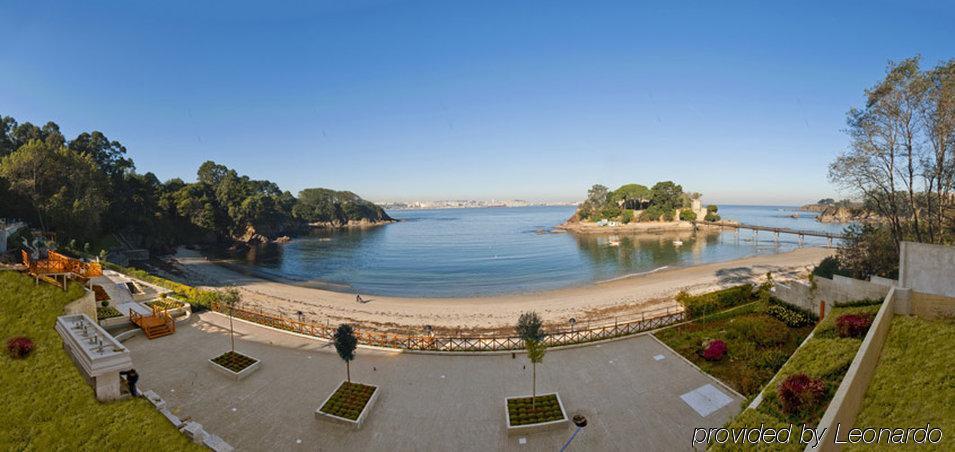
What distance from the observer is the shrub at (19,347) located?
11625 mm

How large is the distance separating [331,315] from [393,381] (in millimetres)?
18383

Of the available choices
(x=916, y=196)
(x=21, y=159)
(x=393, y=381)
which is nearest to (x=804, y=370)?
(x=393, y=381)

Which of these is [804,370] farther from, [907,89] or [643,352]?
[907,89]

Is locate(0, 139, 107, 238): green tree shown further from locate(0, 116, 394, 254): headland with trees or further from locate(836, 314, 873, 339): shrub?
locate(836, 314, 873, 339): shrub

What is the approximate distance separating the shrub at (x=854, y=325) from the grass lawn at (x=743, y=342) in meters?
2.16

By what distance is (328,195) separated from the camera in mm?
159250

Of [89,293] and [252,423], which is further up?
[89,293]

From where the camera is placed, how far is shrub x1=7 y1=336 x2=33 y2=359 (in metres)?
11.6

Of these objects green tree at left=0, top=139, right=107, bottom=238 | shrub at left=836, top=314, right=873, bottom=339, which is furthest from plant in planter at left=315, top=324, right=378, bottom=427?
green tree at left=0, top=139, right=107, bottom=238

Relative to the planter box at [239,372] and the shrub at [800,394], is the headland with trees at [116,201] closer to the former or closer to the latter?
the planter box at [239,372]

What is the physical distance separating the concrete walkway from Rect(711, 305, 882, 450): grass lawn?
1.38 metres

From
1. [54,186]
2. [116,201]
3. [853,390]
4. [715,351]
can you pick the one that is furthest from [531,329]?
[116,201]

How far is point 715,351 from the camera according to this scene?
633 inches

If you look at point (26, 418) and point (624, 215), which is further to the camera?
point (624, 215)
